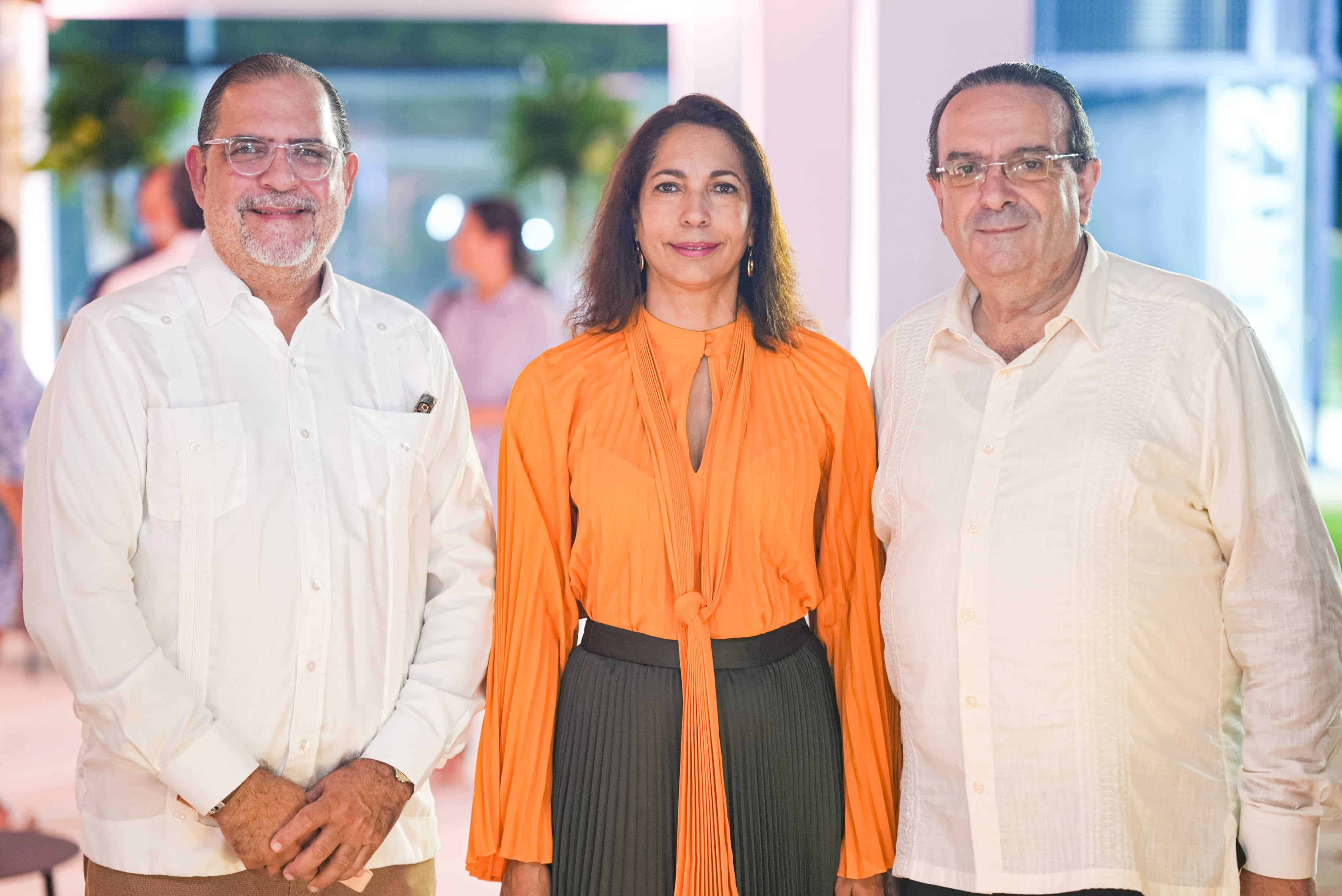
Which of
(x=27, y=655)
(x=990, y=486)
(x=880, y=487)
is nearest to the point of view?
(x=990, y=486)

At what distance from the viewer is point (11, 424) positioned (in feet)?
15.6

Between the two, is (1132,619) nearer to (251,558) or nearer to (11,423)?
(251,558)

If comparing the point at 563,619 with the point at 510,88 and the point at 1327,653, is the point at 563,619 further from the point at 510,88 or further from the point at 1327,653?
the point at 510,88

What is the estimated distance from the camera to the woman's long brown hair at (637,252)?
2.31m

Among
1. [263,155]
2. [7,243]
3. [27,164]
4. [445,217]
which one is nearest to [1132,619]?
[263,155]

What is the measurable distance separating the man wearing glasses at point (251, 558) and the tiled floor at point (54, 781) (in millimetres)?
1686

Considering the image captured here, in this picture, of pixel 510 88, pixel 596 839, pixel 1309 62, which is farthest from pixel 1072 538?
pixel 1309 62

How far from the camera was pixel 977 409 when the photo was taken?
2.08 meters

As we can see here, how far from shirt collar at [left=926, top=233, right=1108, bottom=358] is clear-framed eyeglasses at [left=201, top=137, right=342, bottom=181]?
1134 millimetres

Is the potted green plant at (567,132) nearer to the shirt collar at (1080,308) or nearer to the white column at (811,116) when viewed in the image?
the white column at (811,116)

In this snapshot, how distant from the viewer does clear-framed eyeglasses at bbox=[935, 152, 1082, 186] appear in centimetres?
205

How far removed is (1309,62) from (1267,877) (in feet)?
27.0

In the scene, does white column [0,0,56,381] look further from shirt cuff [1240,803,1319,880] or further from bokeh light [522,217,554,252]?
shirt cuff [1240,803,1319,880]

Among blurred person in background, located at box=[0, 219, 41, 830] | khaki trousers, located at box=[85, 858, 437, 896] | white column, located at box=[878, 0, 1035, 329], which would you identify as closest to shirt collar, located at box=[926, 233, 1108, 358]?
white column, located at box=[878, 0, 1035, 329]
